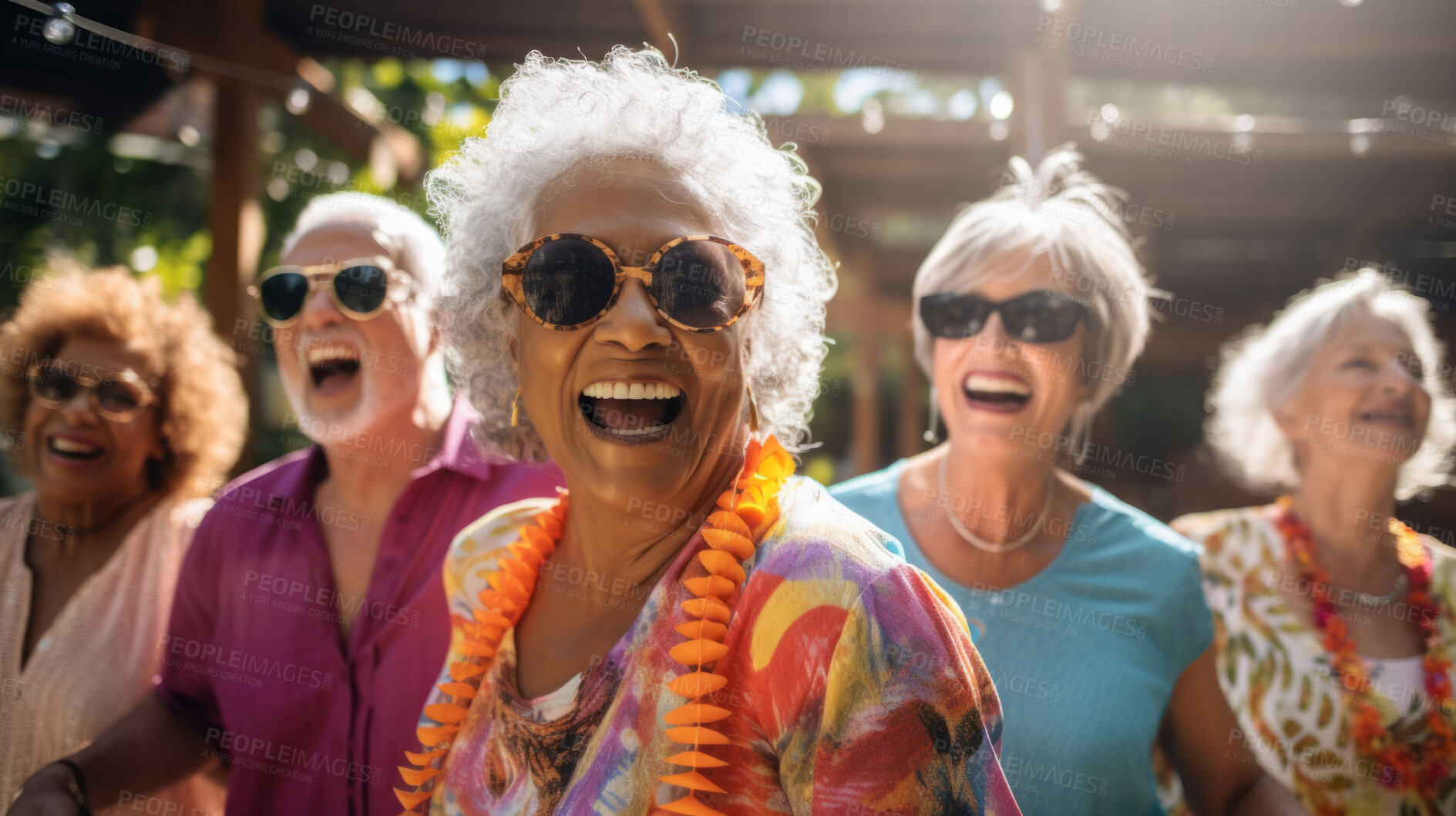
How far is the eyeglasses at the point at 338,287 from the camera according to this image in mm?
2654

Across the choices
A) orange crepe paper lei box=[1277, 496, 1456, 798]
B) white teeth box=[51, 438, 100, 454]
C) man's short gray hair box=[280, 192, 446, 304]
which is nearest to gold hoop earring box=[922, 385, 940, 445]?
orange crepe paper lei box=[1277, 496, 1456, 798]

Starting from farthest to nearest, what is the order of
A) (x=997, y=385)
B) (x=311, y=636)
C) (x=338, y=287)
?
(x=338, y=287), (x=997, y=385), (x=311, y=636)

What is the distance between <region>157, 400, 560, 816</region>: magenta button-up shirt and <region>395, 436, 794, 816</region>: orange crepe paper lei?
52 centimetres

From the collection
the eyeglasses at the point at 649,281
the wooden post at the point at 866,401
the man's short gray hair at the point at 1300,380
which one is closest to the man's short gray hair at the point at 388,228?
the eyeglasses at the point at 649,281

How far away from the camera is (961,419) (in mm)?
2564

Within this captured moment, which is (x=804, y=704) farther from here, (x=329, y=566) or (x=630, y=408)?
(x=329, y=566)

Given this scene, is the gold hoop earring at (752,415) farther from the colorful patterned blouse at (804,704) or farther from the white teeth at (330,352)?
the white teeth at (330,352)

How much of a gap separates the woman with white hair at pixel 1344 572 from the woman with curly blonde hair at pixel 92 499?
11.1ft

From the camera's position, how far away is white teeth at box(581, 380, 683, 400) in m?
1.58

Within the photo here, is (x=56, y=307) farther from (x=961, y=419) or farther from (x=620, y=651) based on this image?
(x=961, y=419)

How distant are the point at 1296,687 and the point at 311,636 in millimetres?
2996

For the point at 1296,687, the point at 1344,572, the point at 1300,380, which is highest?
the point at 1300,380

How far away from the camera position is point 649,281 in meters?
1.58

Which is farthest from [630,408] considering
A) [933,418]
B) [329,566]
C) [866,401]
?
[866,401]
